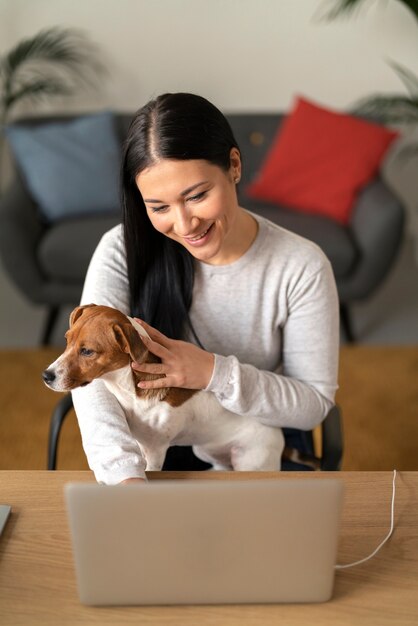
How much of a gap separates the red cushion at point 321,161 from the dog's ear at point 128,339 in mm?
2339

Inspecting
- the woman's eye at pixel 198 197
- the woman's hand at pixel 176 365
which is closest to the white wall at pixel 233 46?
the woman's eye at pixel 198 197

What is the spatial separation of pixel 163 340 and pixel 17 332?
2417mm

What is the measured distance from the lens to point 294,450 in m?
1.75

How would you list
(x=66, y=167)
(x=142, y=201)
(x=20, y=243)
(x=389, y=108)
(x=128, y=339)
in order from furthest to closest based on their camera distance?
(x=389, y=108) → (x=66, y=167) → (x=20, y=243) → (x=142, y=201) → (x=128, y=339)

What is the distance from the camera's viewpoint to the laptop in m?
0.98

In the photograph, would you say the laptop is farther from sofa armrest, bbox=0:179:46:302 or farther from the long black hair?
sofa armrest, bbox=0:179:46:302

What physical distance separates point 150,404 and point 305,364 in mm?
389

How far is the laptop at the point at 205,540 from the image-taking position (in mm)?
982

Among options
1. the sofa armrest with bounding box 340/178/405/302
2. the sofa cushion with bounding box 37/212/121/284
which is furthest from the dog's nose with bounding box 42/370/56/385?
the sofa armrest with bounding box 340/178/405/302

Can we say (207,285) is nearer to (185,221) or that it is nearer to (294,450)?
(185,221)

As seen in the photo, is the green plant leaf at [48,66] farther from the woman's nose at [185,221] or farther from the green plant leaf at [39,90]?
the woman's nose at [185,221]

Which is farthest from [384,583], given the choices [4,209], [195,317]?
[4,209]

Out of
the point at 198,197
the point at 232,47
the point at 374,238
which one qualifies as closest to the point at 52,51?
the point at 232,47

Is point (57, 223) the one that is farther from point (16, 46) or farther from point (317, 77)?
point (317, 77)
